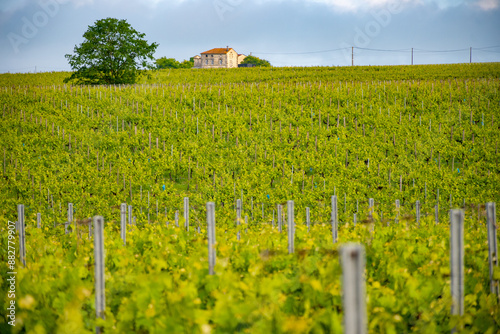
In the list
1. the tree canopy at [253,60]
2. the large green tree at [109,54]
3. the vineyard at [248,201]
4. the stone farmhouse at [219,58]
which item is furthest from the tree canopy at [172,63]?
the vineyard at [248,201]

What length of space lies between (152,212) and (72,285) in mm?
8863

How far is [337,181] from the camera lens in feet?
43.1

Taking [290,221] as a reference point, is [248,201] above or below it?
below

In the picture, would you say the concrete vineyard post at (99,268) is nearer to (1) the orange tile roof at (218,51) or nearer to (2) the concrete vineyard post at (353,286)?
(2) the concrete vineyard post at (353,286)

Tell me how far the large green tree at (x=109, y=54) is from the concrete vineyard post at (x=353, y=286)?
1398 inches

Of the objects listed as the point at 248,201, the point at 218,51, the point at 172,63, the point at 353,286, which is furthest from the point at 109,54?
the point at 218,51

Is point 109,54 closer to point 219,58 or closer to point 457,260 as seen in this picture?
point 457,260

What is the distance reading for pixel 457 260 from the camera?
3.00 meters

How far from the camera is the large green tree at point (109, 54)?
3400cm

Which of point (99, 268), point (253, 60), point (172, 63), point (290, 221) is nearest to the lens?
point (99, 268)

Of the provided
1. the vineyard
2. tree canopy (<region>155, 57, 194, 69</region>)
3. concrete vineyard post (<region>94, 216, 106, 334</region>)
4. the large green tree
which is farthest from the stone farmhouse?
concrete vineyard post (<region>94, 216, 106, 334</region>)

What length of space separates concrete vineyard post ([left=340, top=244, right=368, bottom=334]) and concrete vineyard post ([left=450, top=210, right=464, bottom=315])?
159 centimetres

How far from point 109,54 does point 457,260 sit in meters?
35.7

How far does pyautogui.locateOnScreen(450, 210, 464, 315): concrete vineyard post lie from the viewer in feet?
9.42
